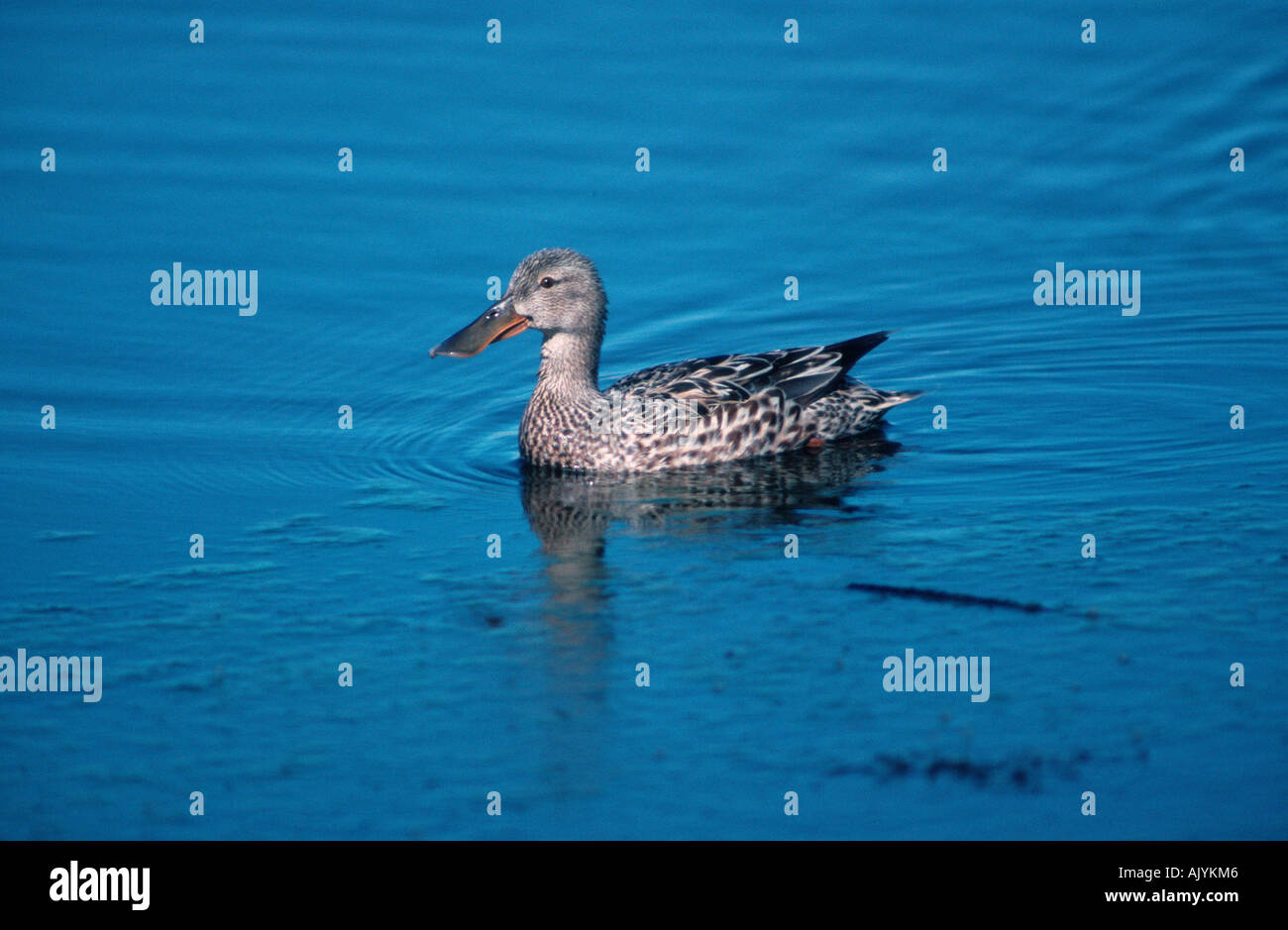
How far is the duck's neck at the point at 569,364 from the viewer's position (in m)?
12.2

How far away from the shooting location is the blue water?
768 centimetres

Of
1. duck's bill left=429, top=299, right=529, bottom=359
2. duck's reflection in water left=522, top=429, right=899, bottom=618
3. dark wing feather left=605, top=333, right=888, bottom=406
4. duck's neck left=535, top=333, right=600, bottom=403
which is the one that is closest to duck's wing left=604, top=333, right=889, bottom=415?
Result: dark wing feather left=605, top=333, right=888, bottom=406

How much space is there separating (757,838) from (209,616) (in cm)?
384

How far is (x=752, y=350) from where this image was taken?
1418 centimetres

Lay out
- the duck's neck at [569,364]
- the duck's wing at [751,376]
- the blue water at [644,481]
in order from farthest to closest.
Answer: the duck's neck at [569,364] < the duck's wing at [751,376] < the blue water at [644,481]

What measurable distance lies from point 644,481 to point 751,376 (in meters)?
1.18

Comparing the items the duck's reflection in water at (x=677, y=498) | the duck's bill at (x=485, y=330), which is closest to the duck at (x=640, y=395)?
the duck's bill at (x=485, y=330)

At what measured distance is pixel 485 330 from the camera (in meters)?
12.1

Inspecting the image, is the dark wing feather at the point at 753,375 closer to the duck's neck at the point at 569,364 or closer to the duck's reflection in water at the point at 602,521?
the duck's neck at the point at 569,364

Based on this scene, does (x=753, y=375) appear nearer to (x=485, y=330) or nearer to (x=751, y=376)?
(x=751, y=376)

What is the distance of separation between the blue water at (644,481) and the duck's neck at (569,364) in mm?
670

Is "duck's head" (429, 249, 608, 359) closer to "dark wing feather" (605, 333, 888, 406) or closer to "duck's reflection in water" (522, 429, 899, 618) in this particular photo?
"dark wing feather" (605, 333, 888, 406)

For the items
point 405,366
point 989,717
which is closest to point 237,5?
point 405,366

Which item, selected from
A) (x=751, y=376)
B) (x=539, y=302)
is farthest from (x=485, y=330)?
(x=751, y=376)
